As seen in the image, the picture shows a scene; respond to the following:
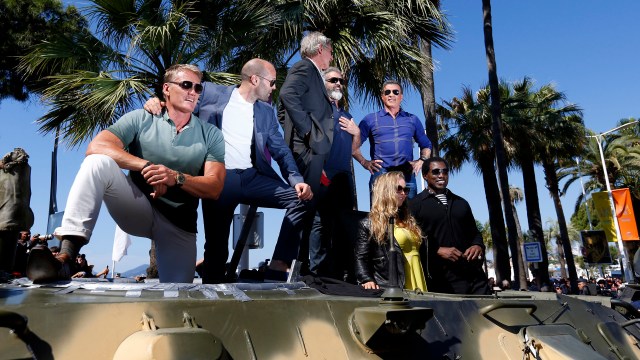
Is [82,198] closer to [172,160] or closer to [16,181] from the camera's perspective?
[172,160]

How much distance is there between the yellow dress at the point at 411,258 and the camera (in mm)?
4082

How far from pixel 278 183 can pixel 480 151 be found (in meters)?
18.3

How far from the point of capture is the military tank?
6.42ft

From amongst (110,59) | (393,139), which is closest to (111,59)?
(110,59)

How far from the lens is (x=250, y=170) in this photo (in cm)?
391

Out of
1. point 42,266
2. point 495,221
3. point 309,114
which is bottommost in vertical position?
point 42,266

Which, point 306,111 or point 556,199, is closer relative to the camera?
point 306,111

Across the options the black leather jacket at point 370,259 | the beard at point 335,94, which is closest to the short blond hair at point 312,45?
the beard at point 335,94

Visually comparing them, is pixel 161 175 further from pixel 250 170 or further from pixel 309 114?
pixel 309 114

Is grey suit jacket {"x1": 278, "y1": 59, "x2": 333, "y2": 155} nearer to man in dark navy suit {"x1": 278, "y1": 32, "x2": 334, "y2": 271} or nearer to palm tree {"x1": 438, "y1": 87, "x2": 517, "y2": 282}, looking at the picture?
man in dark navy suit {"x1": 278, "y1": 32, "x2": 334, "y2": 271}

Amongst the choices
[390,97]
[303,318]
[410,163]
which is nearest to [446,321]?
[303,318]

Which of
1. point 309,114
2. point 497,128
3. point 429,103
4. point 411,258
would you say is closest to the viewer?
point 411,258

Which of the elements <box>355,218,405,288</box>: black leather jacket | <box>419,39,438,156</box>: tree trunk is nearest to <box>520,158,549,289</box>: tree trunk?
<box>419,39,438,156</box>: tree trunk

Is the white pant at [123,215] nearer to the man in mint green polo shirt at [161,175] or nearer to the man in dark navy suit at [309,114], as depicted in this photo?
the man in mint green polo shirt at [161,175]
